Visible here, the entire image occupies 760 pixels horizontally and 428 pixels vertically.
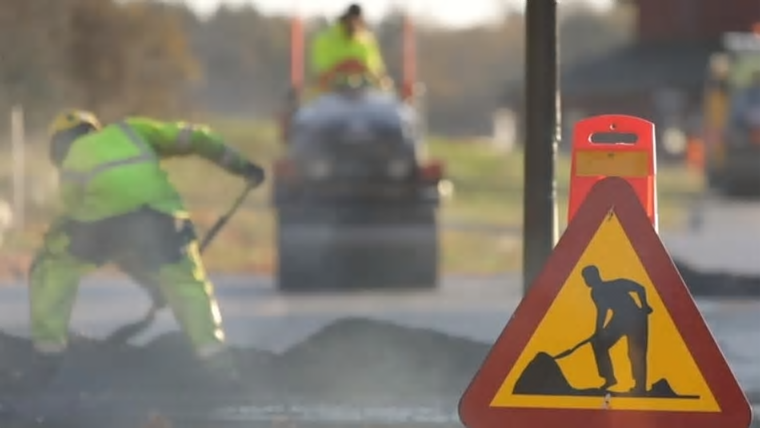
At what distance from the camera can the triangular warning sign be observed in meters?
5.75

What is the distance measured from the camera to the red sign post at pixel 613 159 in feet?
19.9

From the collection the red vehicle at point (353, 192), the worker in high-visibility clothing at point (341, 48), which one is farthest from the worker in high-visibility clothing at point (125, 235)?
the worker in high-visibility clothing at point (341, 48)

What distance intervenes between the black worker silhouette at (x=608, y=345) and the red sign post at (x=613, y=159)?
366 mm

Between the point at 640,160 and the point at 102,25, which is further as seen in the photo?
the point at 102,25

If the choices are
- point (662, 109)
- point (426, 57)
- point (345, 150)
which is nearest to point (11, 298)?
point (345, 150)

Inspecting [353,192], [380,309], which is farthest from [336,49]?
[380,309]

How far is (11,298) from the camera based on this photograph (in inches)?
482

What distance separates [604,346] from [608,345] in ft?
0.05

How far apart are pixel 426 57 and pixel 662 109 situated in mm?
7422

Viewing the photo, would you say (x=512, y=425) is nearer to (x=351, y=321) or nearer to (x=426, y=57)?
(x=351, y=321)

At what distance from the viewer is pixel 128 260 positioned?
8.19m

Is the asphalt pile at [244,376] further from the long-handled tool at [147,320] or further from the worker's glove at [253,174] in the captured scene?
the worker's glove at [253,174]

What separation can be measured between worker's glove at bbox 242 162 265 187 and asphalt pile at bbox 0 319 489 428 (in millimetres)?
908

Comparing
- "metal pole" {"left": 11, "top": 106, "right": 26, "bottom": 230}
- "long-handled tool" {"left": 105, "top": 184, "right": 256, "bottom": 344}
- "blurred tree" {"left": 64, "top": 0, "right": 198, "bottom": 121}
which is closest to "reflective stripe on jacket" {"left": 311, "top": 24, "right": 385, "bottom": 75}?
"blurred tree" {"left": 64, "top": 0, "right": 198, "bottom": 121}
